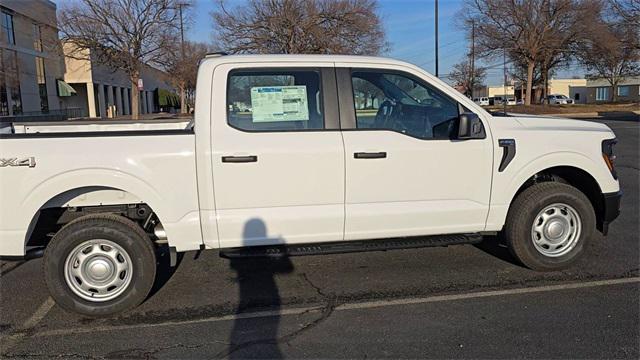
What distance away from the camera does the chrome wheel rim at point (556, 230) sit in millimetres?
4824

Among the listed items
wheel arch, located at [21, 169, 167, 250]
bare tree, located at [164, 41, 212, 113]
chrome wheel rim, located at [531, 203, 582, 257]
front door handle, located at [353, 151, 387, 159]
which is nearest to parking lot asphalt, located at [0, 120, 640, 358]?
chrome wheel rim, located at [531, 203, 582, 257]

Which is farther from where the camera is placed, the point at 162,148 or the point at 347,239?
the point at 347,239

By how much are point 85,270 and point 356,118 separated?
2.50 meters

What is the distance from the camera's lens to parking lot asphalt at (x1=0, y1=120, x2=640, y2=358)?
3.59m

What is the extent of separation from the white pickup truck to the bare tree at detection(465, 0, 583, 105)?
34.7 m

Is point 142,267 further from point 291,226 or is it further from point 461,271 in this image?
point 461,271

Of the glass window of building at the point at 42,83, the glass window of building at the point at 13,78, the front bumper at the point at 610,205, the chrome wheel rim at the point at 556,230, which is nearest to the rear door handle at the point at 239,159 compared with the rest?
the chrome wheel rim at the point at 556,230

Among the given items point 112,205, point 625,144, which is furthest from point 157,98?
point 112,205

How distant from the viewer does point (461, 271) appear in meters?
5.06

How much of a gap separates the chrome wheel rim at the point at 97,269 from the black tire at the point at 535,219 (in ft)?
11.0

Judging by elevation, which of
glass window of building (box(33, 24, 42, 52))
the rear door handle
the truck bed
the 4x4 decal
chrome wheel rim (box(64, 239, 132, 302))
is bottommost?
chrome wheel rim (box(64, 239, 132, 302))

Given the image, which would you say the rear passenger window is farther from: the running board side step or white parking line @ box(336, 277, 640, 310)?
white parking line @ box(336, 277, 640, 310)

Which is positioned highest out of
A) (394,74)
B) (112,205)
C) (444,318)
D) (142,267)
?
(394,74)

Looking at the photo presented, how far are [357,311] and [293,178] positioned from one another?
118cm
